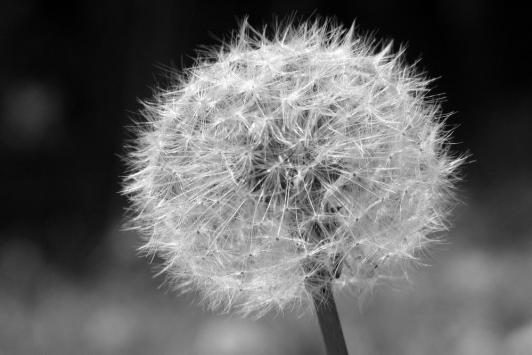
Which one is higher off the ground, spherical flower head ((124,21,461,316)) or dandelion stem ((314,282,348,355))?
spherical flower head ((124,21,461,316))

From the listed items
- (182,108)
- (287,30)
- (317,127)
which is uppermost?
(287,30)

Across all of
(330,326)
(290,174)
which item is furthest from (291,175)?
(330,326)

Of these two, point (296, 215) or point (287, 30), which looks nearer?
point (296, 215)

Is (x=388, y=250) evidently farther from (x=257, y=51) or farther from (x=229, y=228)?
(x=257, y=51)

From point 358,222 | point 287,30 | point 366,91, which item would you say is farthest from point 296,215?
point 287,30

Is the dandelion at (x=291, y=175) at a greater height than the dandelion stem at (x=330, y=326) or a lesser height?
greater

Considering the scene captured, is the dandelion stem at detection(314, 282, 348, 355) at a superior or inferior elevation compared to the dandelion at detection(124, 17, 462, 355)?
inferior

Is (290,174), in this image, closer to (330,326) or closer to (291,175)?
(291,175)
